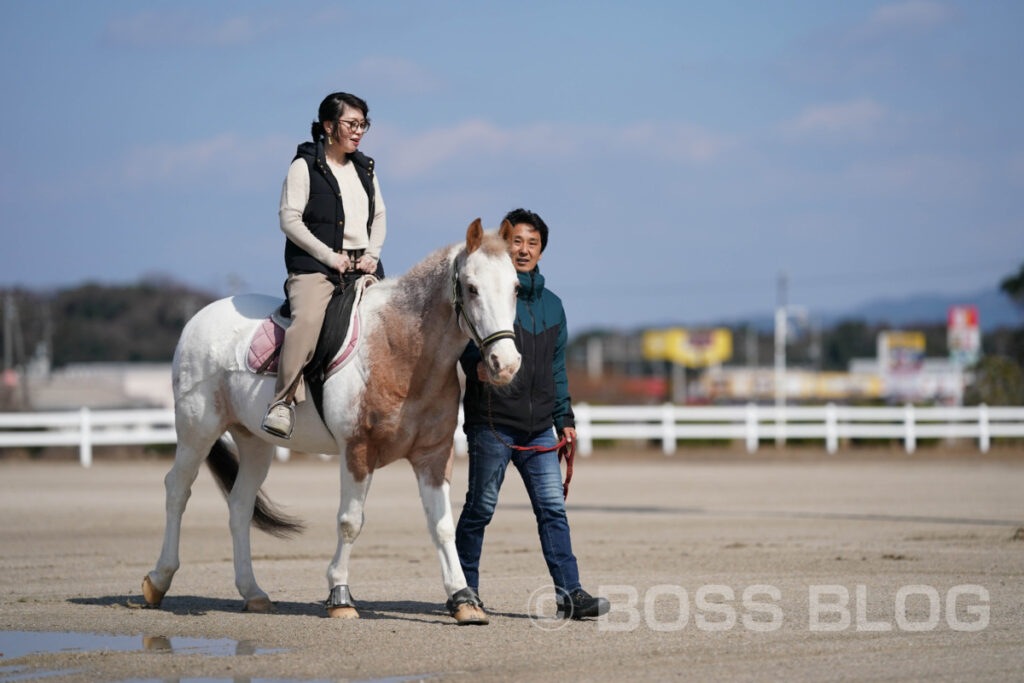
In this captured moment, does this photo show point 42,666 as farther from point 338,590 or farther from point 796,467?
point 796,467

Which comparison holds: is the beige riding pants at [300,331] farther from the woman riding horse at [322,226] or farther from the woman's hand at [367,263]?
the woman's hand at [367,263]

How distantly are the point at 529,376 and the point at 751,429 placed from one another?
77.7ft

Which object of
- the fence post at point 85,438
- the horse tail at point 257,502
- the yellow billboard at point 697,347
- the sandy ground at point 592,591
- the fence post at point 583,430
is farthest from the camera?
the yellow billboard at point 697,347

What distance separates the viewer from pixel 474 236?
635 centimetres

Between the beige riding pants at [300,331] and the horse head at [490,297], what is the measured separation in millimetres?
941

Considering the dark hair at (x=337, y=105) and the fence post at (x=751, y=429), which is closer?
the dark hair at (x=337, y=105)

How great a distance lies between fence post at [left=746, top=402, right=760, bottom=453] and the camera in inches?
1164

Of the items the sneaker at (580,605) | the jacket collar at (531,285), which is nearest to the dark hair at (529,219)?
the jacket collar at (531,285)

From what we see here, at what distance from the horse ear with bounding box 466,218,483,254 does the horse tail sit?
280cm

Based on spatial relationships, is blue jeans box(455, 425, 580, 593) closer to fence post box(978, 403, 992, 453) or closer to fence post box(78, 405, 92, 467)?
fence post box(78, 405, 92, 467)

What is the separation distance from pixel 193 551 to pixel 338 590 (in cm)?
451

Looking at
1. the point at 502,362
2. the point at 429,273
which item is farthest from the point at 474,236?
the point at 502,362

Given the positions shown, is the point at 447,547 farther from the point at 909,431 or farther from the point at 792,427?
the point at 909,431

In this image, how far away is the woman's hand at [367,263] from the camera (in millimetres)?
7285
